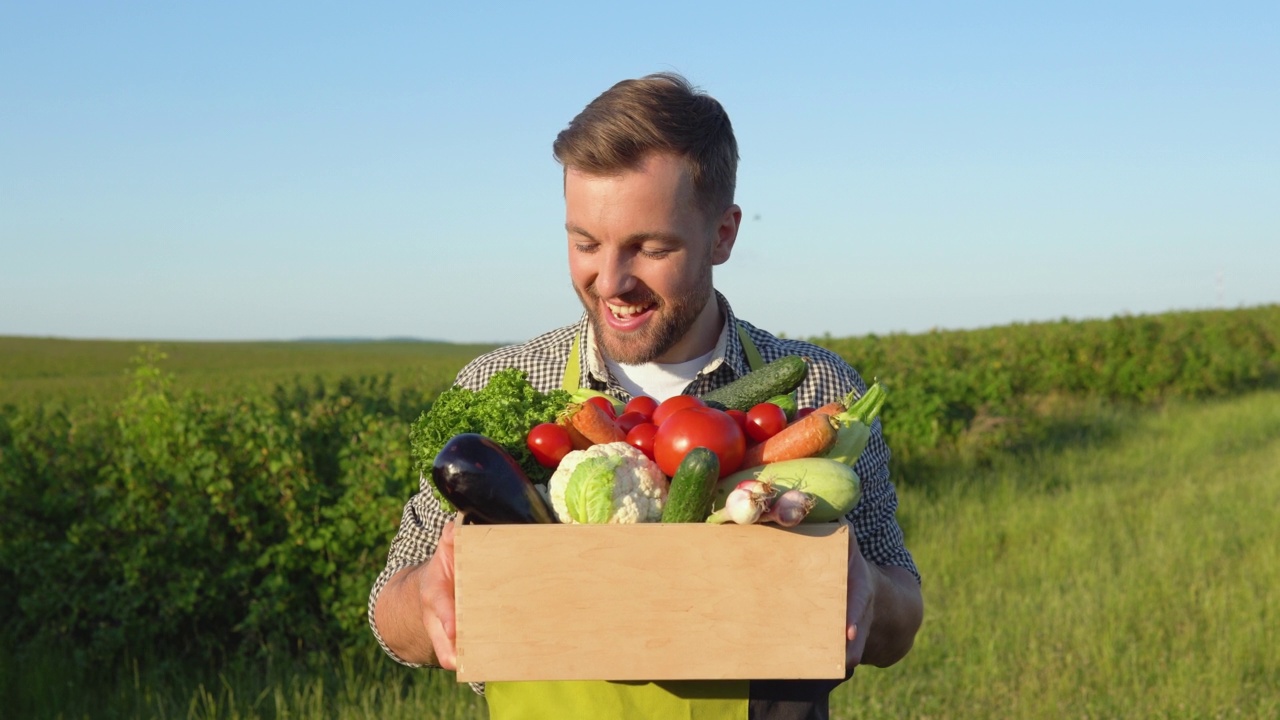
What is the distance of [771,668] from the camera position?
80.8 inches

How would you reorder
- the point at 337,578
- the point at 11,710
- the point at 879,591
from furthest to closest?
the point at 337,578 → the point at 11,710 → the point at 879,591

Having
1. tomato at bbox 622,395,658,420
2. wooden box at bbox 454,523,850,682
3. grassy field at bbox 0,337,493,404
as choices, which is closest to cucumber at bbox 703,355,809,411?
tomato at bbox 622,395,658,420

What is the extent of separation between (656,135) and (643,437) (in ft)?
2.39

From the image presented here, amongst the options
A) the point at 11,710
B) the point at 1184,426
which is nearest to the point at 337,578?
the point at 11,710

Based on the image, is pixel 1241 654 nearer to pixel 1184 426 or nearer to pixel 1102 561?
pixel 1102 561

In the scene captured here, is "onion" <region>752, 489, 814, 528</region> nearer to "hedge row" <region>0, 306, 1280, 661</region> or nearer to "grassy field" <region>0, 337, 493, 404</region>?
"hedge row" <region>0, 306, 1280, 661</region>

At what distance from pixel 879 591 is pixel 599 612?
0.75 metres

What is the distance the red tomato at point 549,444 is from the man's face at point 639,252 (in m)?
0.41

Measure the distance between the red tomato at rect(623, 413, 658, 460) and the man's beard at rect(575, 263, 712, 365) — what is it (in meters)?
0.40

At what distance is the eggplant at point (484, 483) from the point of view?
77.6 inches

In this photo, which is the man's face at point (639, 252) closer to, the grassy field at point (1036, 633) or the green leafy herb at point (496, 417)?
the green leafy herb at point (496, 417)

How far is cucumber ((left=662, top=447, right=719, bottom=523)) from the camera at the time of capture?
1.91 meters

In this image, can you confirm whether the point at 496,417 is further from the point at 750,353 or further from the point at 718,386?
the point at 750,353

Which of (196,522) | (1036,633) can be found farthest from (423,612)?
(1036,633)
